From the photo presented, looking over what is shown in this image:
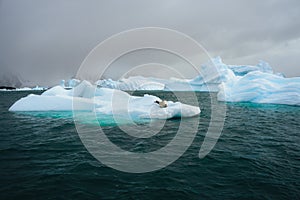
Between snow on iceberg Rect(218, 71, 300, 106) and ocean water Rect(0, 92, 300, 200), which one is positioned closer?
ocean water Rect(0, 92, 300, 200)

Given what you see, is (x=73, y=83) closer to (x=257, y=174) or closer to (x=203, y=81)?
(x=203, y=81)

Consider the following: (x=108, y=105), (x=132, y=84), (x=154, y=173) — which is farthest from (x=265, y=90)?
(x=132, y=84)

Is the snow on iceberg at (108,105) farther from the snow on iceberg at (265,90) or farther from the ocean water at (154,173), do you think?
the snow on iceberg at (265,90)

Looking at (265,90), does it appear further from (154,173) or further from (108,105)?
(154,173)

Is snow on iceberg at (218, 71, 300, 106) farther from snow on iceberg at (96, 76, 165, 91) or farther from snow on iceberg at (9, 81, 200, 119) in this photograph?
snow on iceberg at (96, 76, 165, 91)

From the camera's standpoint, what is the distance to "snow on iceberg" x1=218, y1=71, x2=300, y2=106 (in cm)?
2670

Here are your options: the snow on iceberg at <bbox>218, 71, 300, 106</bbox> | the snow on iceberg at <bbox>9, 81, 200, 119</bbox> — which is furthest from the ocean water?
the snow on iceberg at <bbox>218, 71, 300, 106</bbox>

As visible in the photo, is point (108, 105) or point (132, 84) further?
point (132, 84)

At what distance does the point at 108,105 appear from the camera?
18.5 m

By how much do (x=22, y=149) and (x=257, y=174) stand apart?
8.98 m

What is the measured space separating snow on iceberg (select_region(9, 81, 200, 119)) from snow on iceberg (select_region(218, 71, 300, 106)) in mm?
17939

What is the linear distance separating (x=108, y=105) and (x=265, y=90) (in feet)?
83.5

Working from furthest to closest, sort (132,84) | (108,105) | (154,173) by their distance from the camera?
(132,84), (108,105), (154,173)

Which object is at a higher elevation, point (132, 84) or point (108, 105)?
point (132, 84)
